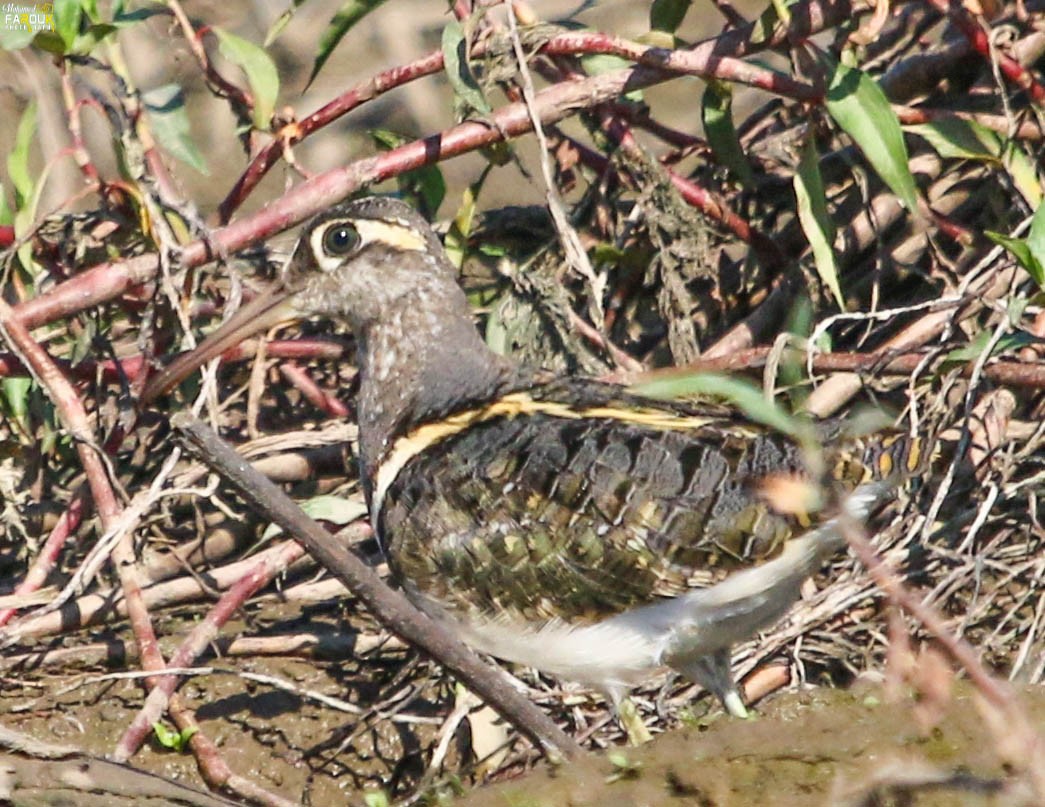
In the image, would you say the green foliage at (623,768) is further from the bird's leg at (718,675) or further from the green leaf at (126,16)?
the green leaf at (126,16)

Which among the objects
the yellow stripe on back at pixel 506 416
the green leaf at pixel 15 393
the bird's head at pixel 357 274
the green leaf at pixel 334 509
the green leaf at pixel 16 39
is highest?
the green leaf at pixel 16 39

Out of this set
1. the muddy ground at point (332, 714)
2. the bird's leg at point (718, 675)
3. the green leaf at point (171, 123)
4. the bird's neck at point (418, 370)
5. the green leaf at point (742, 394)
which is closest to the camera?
the green leaf at point (742, 394)

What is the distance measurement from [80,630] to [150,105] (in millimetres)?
1315

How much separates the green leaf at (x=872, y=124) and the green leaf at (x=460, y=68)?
0.80 metres

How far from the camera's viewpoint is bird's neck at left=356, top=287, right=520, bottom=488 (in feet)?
12.9

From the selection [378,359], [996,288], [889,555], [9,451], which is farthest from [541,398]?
[9,451]

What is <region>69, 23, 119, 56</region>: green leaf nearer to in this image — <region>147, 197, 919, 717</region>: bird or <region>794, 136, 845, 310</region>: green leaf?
<region>147, 197, 919, 717</region>: bird

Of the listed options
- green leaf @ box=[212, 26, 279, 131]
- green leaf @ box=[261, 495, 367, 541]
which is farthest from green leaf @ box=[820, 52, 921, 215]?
green leaf @ box=[261, 495, 367, 541]

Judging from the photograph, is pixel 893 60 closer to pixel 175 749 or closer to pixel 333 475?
pixel 333 475

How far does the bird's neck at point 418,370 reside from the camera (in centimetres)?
392

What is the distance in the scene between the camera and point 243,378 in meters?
4.80

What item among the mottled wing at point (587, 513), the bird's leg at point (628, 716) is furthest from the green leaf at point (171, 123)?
the bird's leg at point (628, 716)

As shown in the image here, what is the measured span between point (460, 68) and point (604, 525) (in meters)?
1.19

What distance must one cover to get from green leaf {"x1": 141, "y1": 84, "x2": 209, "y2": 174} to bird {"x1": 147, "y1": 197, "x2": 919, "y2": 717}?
918 millimetres
